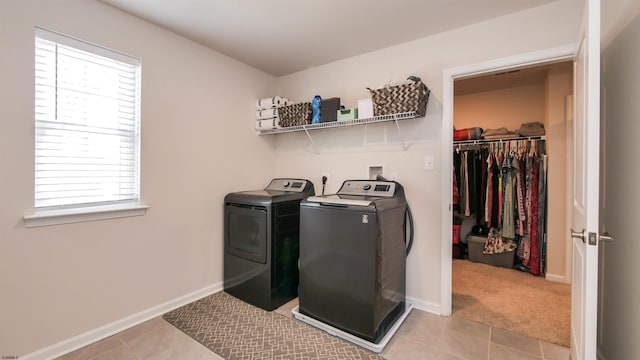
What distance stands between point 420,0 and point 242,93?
5.94 feet

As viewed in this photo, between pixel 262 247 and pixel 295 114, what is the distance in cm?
129

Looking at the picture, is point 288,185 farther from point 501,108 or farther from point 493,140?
point 501,108

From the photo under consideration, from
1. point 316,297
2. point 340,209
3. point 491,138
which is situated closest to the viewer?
point 340,209

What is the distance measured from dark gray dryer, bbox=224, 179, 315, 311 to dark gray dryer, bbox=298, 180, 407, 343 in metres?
0.31

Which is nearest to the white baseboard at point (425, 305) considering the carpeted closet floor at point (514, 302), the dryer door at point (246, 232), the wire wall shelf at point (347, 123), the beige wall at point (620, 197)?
the carpeted closet floor at point (514, 302)

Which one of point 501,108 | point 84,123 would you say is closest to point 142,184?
point 84,123

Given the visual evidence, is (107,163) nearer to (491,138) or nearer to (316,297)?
(316,297)

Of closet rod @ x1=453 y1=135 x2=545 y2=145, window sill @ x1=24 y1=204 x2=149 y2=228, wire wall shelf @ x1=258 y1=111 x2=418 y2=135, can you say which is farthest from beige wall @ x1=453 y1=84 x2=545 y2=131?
window sill @ x1=24 y1=204 x2=149 y2=228

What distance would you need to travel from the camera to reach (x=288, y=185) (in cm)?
295

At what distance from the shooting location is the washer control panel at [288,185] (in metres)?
2.82

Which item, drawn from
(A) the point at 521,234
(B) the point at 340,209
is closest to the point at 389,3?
(B) the point at 340,209

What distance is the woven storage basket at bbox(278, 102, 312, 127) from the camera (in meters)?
2.68

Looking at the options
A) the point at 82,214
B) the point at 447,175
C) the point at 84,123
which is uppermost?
the point at 84,123

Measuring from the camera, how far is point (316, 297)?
6.72 feet
